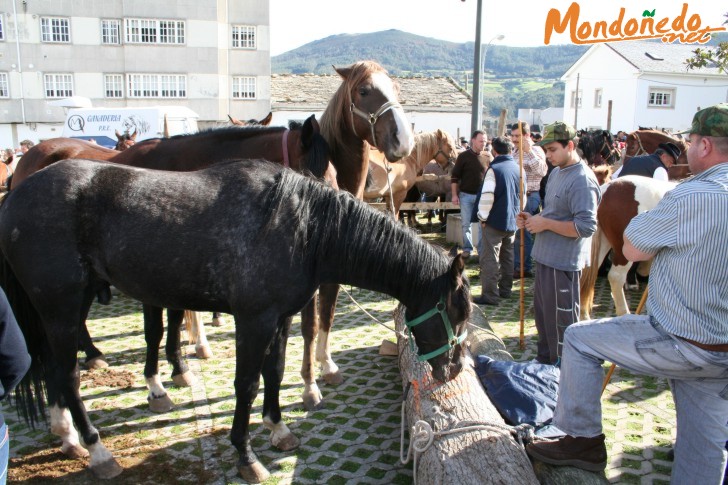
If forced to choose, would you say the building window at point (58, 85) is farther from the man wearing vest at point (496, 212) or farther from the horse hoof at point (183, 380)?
the horse hoof at point (183, 380)

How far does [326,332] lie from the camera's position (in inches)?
195

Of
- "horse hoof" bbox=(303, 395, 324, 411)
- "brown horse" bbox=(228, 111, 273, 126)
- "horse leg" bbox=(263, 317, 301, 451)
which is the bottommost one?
"horse hoof" bbox=(303, 395, 324, 411)

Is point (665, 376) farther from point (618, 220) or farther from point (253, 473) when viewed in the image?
point (618, 220)

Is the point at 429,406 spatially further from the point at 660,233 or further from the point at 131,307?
the point at 131,307

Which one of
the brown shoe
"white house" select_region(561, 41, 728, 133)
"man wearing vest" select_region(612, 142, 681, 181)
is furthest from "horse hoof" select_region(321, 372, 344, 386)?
"white house" select_region(561, 41, 728, 133)

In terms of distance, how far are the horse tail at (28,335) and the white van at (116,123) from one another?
17.0 m

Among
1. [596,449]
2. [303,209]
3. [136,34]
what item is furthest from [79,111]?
[596,449]

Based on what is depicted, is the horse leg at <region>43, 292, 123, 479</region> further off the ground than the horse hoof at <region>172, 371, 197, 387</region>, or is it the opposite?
the horse leg at <region>43, 292, 123, 479</region>

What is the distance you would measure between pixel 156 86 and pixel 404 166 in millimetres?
31050

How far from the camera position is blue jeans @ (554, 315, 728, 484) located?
2.62m

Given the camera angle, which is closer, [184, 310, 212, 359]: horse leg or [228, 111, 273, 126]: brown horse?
[184, 310, 212, 359]: horse leg

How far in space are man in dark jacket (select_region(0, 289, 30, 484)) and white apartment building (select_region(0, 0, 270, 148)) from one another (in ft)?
117

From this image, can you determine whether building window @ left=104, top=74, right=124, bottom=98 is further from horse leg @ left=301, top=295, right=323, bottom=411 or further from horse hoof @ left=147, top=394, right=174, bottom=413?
horse leg @ left=301, top=295, right=323, bottom=411

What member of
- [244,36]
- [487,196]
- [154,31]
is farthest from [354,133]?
[154,31]
